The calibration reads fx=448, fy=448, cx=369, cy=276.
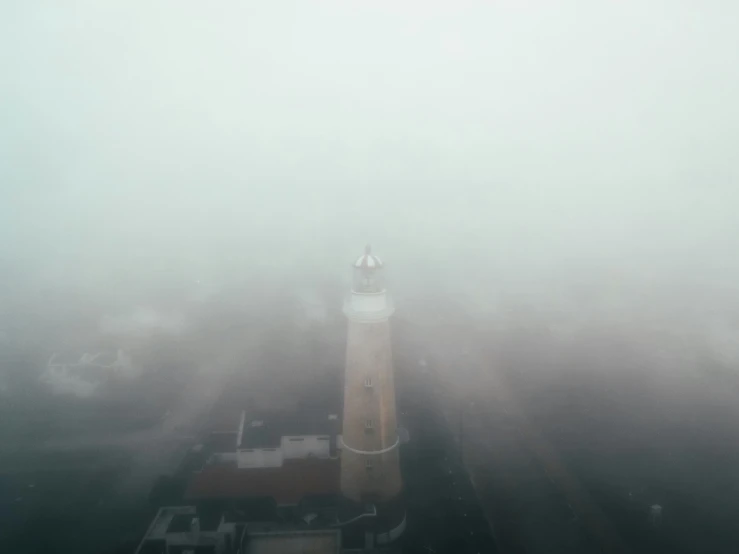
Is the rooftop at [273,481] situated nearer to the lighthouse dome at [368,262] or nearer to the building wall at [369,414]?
the building wall at [369,414]

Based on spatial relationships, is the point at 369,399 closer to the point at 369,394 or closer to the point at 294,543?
the point at 369,394

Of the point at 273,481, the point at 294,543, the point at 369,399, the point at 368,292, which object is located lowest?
the point at 294,543

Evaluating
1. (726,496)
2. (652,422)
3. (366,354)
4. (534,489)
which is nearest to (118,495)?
(366,354)

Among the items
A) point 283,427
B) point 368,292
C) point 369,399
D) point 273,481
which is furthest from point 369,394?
point 283,427

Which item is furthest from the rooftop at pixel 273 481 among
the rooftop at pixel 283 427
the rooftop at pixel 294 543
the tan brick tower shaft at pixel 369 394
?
the rooftop at pixel 294 543

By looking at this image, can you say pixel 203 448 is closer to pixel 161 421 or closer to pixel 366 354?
pixel 161 421

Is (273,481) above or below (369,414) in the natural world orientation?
below

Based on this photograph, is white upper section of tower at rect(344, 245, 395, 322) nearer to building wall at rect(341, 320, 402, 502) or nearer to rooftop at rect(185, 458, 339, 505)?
building wall at rect(341, 320, 402, 502)
